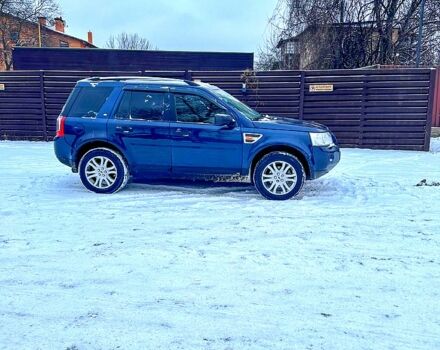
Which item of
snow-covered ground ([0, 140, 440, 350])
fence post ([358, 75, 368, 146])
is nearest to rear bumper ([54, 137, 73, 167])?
snow-covered ground ([0, 140, 440, 350])

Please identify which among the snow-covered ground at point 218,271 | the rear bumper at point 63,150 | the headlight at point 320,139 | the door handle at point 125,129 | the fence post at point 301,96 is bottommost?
the snow-covered ground at point 218,271

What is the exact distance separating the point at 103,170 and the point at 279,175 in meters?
2.65

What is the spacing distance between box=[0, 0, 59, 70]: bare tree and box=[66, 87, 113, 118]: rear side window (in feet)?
92.6

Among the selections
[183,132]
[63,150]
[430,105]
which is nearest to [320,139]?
[183,132]

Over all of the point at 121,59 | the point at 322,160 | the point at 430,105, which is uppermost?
the point at 121,59

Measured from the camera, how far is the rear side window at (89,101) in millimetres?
5609

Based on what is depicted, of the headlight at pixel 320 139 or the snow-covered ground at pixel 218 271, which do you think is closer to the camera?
the snow-covered ground at pixel 218 271

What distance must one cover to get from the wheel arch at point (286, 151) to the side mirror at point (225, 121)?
22.5 inches

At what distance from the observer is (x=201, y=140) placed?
534 cm

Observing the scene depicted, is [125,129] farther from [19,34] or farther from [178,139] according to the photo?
[19,34]

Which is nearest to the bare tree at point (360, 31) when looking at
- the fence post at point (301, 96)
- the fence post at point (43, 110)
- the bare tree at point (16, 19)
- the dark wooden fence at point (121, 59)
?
the dark wooden fence at point (121, 59)

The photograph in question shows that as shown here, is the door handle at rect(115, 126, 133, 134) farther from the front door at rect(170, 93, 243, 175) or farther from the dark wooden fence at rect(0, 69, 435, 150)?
the dark wooden fence at rect(0, 69, 435, 150)

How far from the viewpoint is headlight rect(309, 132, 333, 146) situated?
17.4 feet

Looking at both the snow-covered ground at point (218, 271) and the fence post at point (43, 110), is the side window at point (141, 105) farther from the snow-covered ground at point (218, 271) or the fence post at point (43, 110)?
the fence post at point (43, 110)
